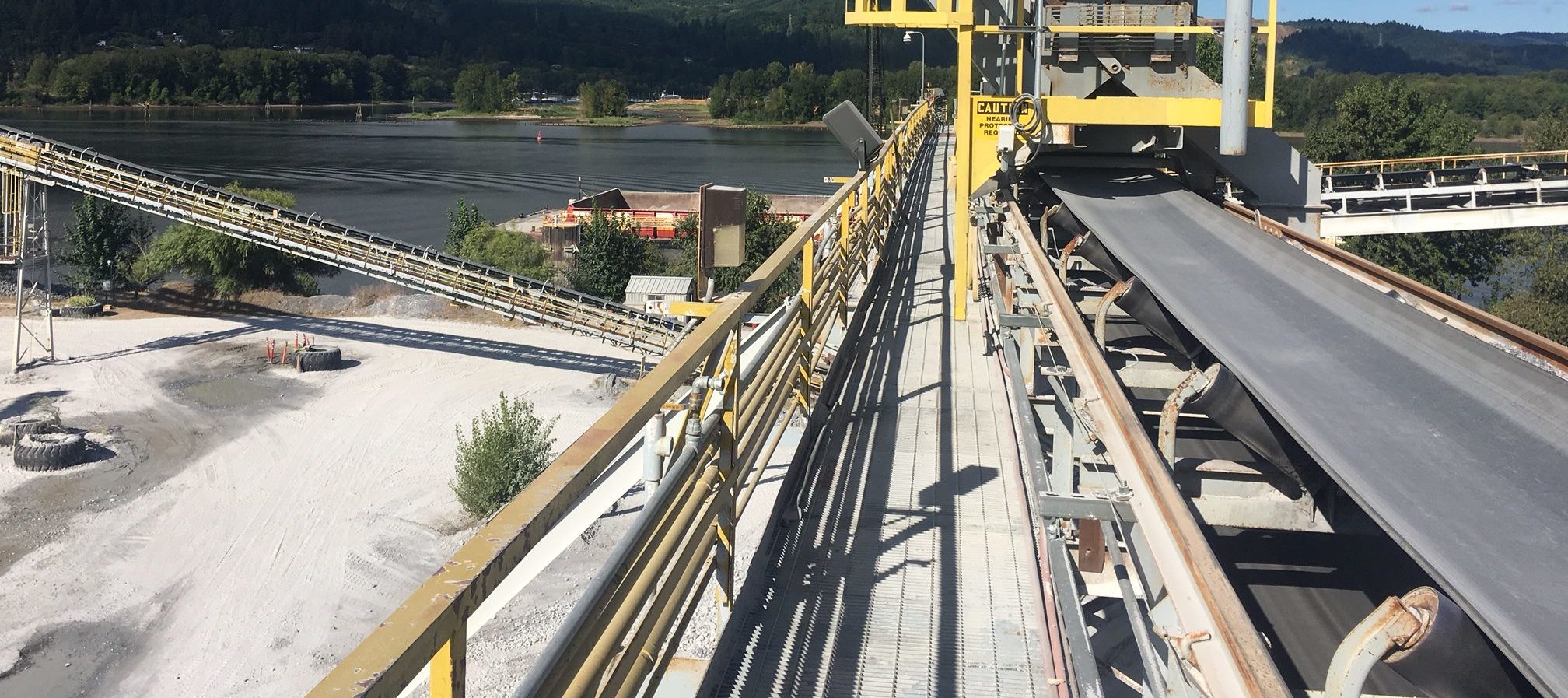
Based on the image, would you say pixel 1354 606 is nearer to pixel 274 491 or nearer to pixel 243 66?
pixel 274 491

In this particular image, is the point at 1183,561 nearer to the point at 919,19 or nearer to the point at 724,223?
the point at 724,223

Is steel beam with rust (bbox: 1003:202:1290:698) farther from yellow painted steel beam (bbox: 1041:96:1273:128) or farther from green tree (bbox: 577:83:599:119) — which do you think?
green tree (bbox: 577:83:599:119)

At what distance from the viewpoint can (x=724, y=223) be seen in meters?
5.04

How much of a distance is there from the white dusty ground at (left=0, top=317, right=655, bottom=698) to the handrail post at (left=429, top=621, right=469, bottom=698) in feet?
37.6

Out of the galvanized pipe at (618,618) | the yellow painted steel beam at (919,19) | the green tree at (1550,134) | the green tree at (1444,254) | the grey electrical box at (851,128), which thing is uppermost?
the green tree at (1550,134)

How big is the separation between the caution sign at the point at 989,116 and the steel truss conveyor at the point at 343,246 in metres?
17.4

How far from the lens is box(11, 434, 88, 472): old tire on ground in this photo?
2367cm

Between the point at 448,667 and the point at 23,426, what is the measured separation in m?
28.2

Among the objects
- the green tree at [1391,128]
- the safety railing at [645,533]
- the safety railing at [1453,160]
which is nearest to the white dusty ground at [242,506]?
the safety railing at [645,533]

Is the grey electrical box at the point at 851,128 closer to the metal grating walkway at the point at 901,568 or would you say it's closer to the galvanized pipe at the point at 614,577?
the metal grating walkway at the point at 901,568

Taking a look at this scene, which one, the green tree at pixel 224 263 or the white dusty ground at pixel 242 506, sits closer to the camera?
the white dusty ground at pixel 242 506

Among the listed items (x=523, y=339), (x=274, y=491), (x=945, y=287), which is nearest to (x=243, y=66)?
(x=523, y=339)

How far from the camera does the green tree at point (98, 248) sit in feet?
132

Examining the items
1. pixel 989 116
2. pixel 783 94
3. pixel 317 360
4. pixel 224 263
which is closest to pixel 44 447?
pixel 317 360
